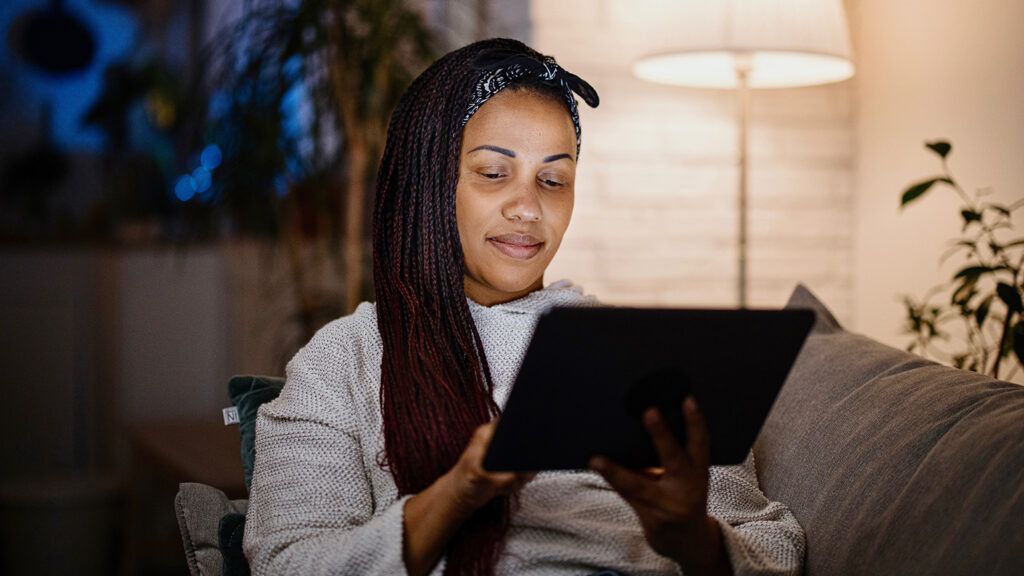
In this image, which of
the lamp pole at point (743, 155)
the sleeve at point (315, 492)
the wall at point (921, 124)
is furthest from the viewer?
the lamp pole at point (743, 155)

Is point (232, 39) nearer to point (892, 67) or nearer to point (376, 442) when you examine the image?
point (892, 67)

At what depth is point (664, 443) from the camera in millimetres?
906

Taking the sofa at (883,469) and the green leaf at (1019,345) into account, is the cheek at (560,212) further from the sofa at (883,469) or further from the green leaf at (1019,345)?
the green leaf at (1019,345)

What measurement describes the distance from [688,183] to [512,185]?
4.06 feet

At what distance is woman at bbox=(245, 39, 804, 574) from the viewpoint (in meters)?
1.10

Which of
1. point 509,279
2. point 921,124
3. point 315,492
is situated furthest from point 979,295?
point 315,492

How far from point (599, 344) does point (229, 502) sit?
0.73m

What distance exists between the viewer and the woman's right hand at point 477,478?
3.00 feet

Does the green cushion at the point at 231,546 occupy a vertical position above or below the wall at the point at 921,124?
below

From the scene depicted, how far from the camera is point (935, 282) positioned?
2.11 meters

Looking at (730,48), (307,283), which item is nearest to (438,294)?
(730,48)

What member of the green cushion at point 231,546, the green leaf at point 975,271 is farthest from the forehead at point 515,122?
the green leaf at point 975,271

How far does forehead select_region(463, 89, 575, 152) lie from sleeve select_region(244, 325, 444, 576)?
0.29 metres

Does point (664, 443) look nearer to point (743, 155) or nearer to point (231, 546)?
point (231, 546)
